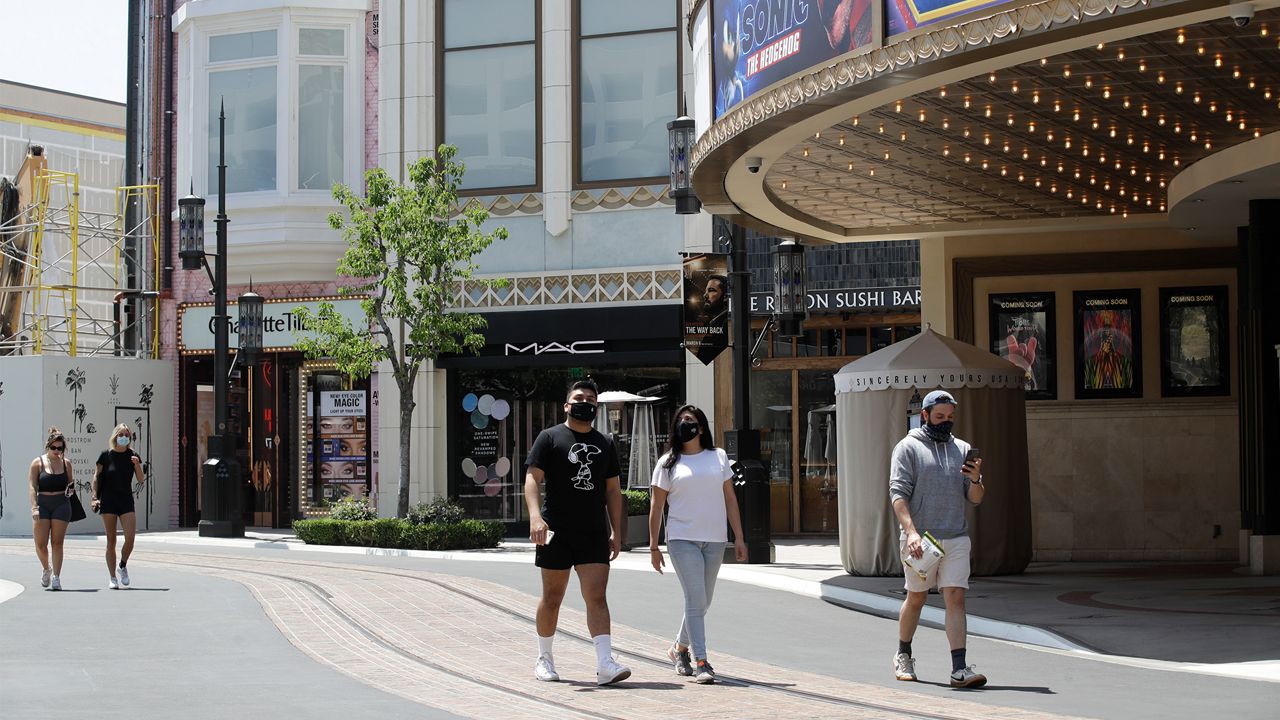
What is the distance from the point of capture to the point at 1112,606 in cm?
1499

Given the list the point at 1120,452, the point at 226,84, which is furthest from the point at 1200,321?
the point at 226,84

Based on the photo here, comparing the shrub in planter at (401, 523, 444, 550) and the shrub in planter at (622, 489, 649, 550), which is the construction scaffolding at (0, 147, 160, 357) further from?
the shrub in planter at (622, 489, 649, 550)

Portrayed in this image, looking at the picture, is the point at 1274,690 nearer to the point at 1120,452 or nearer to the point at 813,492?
the point at 1120,452

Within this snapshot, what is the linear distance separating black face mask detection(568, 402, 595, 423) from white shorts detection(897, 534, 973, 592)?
6.81 ft

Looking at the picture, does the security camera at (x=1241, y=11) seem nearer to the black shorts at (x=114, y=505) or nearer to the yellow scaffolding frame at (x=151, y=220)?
the black shorts at (x=114, y=505)

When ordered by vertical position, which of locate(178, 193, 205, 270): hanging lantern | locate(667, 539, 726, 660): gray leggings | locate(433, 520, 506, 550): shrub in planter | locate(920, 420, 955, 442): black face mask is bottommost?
locate(433, 520, 506, 550): shrub in planter

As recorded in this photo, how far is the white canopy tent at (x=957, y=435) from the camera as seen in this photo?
18188 millimetres

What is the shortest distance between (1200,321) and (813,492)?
857 centimetres

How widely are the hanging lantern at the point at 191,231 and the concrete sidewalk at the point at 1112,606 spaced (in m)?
9.47

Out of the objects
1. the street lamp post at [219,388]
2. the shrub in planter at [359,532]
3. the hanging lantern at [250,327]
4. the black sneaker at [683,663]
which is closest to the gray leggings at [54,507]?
the shrub in planter at [359,532]

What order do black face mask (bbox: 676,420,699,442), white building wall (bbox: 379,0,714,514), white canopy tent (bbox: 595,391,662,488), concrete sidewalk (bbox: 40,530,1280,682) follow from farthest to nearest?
white building wall (bbox: 379,0,714,514), white canopy tent (bbox: 595,391,662,488), concrete sidewalk (bbox: 40,530,1280,682), black face mask (bbox: 676,420,699,442)

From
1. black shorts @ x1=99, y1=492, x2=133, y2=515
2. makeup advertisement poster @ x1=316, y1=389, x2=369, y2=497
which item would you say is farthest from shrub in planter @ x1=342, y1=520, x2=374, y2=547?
black shorts @ x1=99, y1=492, x2=133, y2=515

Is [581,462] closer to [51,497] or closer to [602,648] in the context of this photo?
[602,648]

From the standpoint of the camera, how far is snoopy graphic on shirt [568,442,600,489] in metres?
10.5
